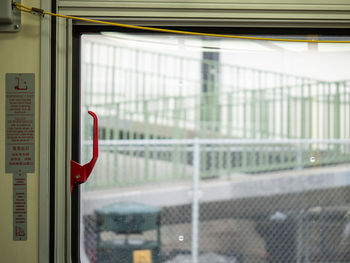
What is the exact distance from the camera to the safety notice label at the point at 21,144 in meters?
1.36

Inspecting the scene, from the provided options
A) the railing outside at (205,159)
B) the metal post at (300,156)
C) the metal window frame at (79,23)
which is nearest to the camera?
the metal window frame at (79,23)

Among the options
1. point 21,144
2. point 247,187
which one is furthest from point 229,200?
point 21,144

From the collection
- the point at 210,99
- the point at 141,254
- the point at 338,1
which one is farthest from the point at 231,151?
the point at 338,1

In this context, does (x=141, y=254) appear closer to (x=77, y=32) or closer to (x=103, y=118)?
(x=77, y=32)

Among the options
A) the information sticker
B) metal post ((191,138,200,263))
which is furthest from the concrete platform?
the information sticker

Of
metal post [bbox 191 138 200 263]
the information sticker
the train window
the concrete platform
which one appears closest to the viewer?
the information sticker

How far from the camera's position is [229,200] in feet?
13.9

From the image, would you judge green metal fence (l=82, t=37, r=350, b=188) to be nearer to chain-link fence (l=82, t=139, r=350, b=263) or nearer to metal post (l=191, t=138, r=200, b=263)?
chain-link fence (l=82, t=139, r=350, b=263)

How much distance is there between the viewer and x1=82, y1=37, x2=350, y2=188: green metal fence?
3.89 metres

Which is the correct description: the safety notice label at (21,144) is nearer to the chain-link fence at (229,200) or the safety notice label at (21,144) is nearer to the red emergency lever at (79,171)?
the red emergency lever at (79,171)

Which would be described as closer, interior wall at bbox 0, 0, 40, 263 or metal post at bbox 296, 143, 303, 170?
interior wall at bbox 0, 0, 40, 263

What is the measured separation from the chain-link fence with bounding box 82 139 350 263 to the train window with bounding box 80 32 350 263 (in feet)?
0.04

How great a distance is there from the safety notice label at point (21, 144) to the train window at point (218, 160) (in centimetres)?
159

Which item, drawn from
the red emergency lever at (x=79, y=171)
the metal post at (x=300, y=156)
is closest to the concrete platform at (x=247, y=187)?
the metal post at (x=300, y=156)
